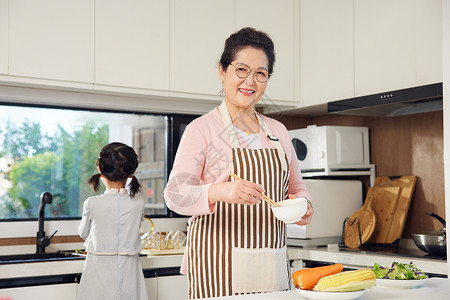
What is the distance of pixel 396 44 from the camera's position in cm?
284

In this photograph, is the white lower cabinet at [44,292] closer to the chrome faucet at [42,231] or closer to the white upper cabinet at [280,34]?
the chrome faucet at [42,231]

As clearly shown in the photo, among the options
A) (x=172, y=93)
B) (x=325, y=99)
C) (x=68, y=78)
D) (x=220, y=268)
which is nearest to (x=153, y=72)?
(x=172, y=93)

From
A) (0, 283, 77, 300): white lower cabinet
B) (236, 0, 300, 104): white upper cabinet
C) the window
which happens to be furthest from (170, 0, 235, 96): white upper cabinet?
(0, 283, 77, 300): white lower cabinet

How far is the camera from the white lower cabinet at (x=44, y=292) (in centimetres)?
239

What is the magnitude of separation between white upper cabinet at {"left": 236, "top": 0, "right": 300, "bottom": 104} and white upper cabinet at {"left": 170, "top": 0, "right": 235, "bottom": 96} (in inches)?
6.7

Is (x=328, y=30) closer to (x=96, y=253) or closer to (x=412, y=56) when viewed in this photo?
(x=412, y=56)

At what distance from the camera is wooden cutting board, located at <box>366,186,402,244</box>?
316 centimetres

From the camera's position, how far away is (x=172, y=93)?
3.10 meters

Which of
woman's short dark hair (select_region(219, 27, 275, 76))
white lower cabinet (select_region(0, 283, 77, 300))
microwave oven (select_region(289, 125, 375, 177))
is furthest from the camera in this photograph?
microwave oven (select_region(289, 125, 375, 177))

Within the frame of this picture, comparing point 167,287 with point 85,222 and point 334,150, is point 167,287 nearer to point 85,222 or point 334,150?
point 85,222

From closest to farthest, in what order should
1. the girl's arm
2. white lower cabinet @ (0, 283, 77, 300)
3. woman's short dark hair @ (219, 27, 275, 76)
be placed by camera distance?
woman's short dark hair @ (219, 27, 275, 76)
white lower cabinet @ (0, 283, 77, 300)
the girl's arm

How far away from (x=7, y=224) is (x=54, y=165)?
0.43m

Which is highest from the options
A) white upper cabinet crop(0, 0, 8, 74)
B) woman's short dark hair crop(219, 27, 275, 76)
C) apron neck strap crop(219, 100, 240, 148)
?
white upper cabinet crop(0, 0, 8, 74)

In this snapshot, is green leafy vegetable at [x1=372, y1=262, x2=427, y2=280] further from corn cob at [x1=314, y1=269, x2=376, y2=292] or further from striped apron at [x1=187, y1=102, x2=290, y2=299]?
striped apron at [x1=187, y1=102, x2=290, y2=299]
